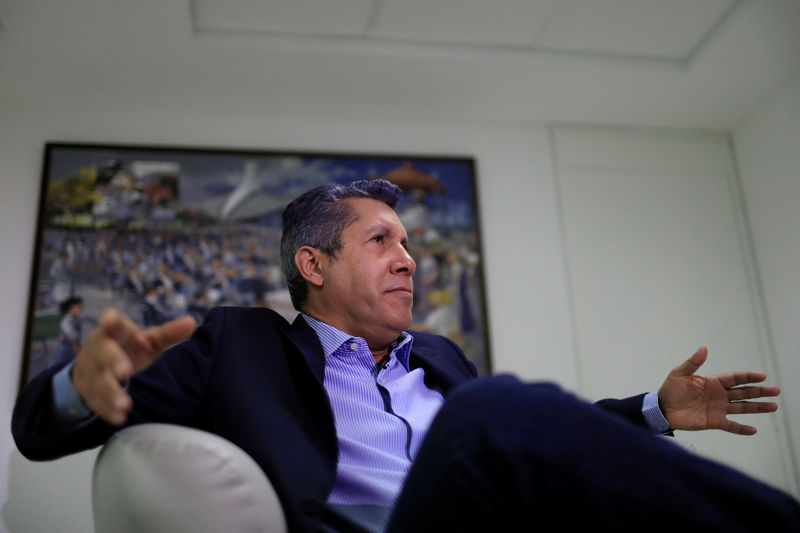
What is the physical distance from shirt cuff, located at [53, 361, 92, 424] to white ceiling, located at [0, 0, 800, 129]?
2118mm

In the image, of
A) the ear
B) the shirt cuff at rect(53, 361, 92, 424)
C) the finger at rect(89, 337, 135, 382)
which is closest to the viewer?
the finger at rect(89, 337, 135, 382)

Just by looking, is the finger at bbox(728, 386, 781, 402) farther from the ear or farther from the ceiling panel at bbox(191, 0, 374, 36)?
the ceiling panel at bbox(191, 0, 374, 36)

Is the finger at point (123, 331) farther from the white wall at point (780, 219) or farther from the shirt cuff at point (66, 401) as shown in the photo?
the white wall at point (780, 219)

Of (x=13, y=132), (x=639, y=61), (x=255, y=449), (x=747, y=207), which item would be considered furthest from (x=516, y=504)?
(x=747, y=207)

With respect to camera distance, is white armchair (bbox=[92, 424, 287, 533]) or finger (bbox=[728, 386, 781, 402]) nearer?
white armchair (bbox=[92, 424, 287, 533])

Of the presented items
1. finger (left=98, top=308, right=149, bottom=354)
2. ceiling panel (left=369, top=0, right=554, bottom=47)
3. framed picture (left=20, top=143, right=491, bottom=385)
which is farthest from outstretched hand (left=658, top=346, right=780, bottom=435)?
ceiling panel (left=369, top=0, right=554, bottom=47)

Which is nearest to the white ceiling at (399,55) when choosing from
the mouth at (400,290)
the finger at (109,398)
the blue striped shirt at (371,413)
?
the mouth at (400,290)

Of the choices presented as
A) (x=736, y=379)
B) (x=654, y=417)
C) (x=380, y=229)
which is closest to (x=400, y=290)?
(x=380, y=229)

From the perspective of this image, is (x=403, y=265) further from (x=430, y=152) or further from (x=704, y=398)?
(x=430, y=152)

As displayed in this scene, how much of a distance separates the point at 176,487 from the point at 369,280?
938mm

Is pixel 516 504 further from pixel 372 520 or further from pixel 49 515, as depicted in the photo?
pixel 49 515

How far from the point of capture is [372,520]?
124 centimetres

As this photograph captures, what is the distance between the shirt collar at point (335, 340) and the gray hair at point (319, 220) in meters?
0.16

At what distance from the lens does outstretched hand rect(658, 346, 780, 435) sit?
149cm
